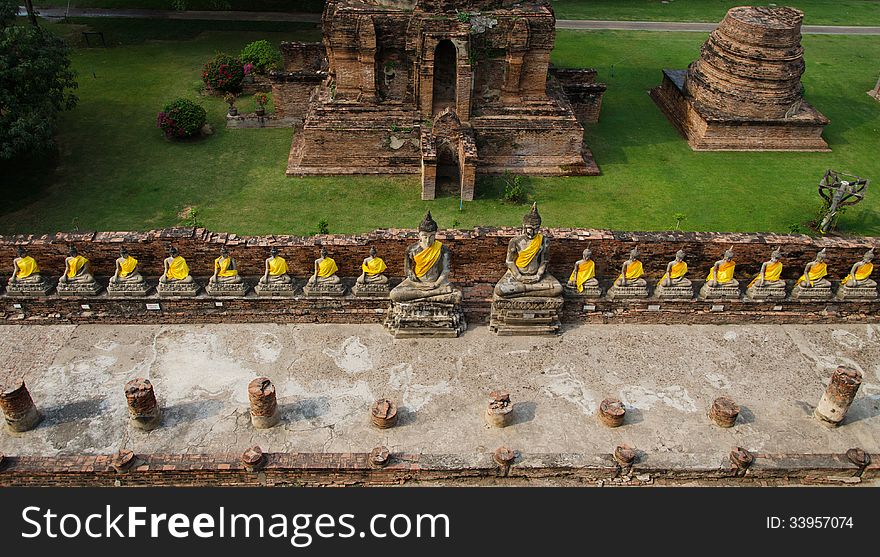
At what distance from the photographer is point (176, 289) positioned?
539 inches

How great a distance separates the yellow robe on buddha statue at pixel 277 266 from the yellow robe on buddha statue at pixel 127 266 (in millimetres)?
2656

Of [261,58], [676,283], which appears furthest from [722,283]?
[261,58]

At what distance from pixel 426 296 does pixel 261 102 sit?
1398 cm

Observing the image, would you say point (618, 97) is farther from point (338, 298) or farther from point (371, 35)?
point (338, 298)

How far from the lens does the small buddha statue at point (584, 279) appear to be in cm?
1394

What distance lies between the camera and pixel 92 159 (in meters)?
21.6

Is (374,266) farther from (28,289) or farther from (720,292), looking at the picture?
(720,292)

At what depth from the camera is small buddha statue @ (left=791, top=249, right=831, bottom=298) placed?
13977 millimetres

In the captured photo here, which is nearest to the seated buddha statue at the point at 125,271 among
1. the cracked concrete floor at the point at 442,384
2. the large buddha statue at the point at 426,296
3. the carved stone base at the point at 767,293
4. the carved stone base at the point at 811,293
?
the cracked concrete floor at the point at 442,384

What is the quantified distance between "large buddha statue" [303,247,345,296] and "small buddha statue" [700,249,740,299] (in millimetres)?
7373

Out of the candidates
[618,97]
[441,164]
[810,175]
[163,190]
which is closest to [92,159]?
[163,190]

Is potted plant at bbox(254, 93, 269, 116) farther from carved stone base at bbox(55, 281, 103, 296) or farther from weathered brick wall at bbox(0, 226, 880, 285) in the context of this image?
carved stone base at bbox(55, 281, 103, 296)

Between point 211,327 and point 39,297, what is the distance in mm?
3321

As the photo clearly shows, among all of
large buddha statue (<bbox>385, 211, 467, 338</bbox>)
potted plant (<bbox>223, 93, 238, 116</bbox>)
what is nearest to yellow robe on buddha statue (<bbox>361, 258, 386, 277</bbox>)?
large buddha statue (<bbox>385, 211, 467, 338</bbox>)
